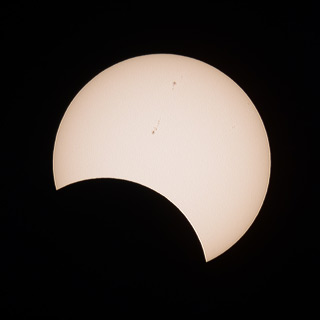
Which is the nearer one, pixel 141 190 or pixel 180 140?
pixel 141 190

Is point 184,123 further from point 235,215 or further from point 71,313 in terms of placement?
point 71,313

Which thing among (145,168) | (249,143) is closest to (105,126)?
(145,168)

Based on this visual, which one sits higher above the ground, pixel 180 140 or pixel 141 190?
pixel 180 140
